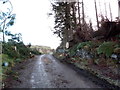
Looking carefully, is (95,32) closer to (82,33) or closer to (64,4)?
(82,33)

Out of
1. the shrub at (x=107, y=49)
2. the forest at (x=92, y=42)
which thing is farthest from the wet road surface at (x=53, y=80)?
the shrub at (x=107, y=49)

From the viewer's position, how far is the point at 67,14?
2156 cm

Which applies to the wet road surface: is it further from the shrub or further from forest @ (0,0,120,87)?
the shrub

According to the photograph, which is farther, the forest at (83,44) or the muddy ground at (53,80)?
the forest at (83,44)

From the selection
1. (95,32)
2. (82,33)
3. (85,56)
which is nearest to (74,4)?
(82,33)

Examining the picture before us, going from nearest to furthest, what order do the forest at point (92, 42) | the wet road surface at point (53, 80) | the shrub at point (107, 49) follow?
the wet road surface at point (53, 80), the forest at point (92, 42), the shrub at point (107, 49)

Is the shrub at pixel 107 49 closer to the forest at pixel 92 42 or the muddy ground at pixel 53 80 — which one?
the forest at pixel 92 42

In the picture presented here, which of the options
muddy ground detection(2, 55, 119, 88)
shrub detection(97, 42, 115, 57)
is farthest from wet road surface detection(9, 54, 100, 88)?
shrub detection(97, 42, 115, 57)

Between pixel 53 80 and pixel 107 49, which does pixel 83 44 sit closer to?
pixel 107 49

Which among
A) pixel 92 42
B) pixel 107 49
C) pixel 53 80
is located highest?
pixel 92 42

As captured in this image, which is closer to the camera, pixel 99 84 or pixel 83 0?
pixel 99 84

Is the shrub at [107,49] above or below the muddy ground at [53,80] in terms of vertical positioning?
above

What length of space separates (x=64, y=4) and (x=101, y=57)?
45.4ft

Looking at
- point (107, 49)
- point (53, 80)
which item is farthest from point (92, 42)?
point (53, 80)
